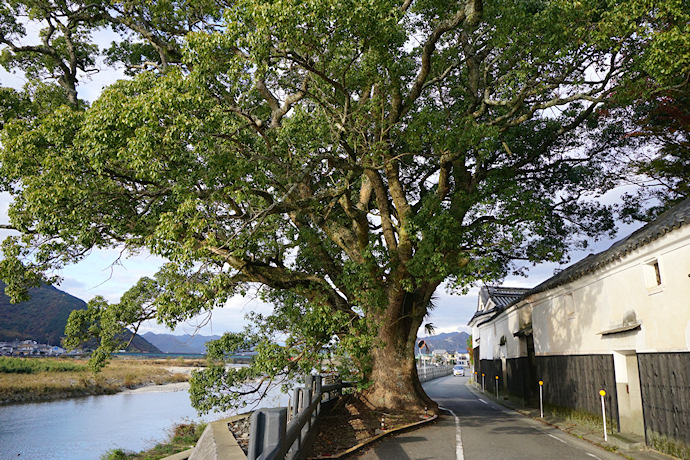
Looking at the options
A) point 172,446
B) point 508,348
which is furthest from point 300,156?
point 508,348

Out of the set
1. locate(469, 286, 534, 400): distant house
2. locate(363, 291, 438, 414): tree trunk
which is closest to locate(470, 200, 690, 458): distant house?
locate(469, 286, 534, 400): distant house

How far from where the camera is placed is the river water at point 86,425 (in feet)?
53.1

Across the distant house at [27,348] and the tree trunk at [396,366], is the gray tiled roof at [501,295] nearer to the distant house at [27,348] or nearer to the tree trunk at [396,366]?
the tree trunk at [396,366]

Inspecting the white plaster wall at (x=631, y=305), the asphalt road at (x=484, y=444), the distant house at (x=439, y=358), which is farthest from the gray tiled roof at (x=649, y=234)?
the distant house at (x=439, y=358)

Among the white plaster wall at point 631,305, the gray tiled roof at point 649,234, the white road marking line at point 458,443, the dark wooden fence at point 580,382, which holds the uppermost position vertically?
the gray tiled roof at point 649,234

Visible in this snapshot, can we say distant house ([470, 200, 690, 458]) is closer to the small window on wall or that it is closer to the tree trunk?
the small window on wall

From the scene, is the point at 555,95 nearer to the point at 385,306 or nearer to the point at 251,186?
the point at 385,306

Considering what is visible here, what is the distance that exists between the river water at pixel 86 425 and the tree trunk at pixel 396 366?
4217mm

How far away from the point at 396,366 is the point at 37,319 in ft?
266

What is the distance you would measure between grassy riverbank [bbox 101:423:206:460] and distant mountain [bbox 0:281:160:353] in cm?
5478

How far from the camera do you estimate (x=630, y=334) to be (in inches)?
411

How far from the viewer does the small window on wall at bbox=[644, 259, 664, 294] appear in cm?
977

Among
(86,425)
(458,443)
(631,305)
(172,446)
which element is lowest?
(86,425)

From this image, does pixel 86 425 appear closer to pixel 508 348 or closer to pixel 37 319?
pixel 508 348
